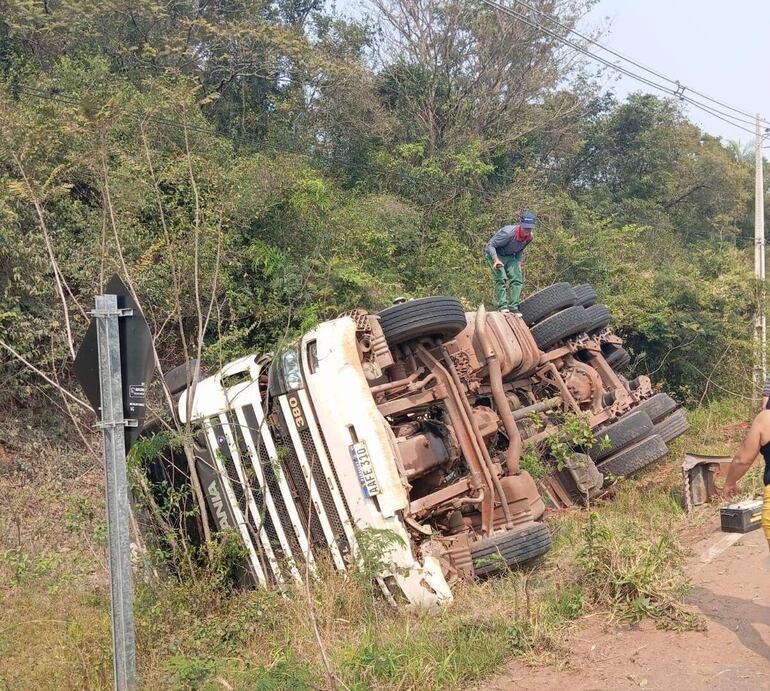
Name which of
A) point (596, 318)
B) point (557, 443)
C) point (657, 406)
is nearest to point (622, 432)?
point (657, 406)

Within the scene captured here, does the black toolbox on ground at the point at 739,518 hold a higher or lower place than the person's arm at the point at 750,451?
lower

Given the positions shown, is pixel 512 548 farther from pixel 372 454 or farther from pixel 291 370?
pixel 291 370

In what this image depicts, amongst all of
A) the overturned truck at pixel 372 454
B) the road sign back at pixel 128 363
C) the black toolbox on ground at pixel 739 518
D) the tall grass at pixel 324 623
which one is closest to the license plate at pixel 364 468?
the overturned truck at pixel 372 454

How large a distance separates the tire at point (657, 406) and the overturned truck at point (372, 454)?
2.30 metres

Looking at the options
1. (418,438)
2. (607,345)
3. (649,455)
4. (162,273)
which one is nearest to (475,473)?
(418,438)

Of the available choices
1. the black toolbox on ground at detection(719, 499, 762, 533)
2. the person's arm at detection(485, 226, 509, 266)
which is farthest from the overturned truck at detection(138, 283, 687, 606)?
the person's arm at detection(485, 226, 509, 266)

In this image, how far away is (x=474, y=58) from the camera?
21.3m

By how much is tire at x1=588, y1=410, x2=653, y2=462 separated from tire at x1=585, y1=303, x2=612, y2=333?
1.16 meters

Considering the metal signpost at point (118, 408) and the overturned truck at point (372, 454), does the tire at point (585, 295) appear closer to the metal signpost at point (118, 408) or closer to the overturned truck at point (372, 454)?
the overturned truck at point (372, 454)

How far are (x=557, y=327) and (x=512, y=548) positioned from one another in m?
3.70

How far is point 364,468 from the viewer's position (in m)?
5.52

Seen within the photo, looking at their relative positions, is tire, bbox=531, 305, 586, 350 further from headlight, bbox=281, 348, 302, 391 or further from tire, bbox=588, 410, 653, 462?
headlight, bbox=281, 348, 302, 391

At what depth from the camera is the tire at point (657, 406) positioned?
9333 millimetres

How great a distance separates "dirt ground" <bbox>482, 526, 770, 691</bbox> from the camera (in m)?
4.21
